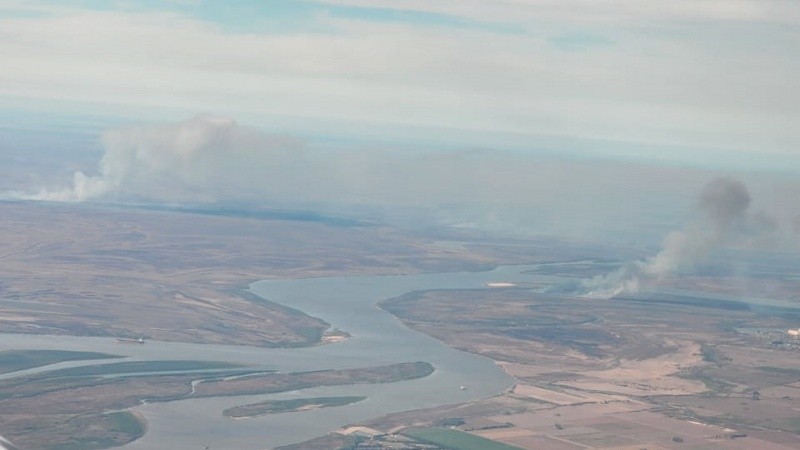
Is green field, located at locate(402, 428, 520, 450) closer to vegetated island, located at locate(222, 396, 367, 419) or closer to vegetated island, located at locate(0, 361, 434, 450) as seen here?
vegetated island, located at locate(222, 396, 367, 419)

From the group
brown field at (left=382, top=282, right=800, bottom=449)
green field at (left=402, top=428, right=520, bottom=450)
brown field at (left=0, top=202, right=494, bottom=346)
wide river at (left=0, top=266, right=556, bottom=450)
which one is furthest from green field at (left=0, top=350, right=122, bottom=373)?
brown field at (left=382, top=282, right=800, bottom=449)

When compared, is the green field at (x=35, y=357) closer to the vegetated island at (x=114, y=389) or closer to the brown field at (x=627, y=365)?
the vegetated island at (x=114, y=389)

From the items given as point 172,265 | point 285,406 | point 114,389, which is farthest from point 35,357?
point 172,265

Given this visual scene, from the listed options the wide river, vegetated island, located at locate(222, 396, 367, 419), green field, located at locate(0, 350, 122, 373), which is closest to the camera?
the wide river

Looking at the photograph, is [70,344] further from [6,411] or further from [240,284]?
[240,284]

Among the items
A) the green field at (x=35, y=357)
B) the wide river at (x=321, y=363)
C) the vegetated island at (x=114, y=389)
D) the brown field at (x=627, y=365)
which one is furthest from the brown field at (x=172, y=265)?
the brown field at (x=627, y=365)
